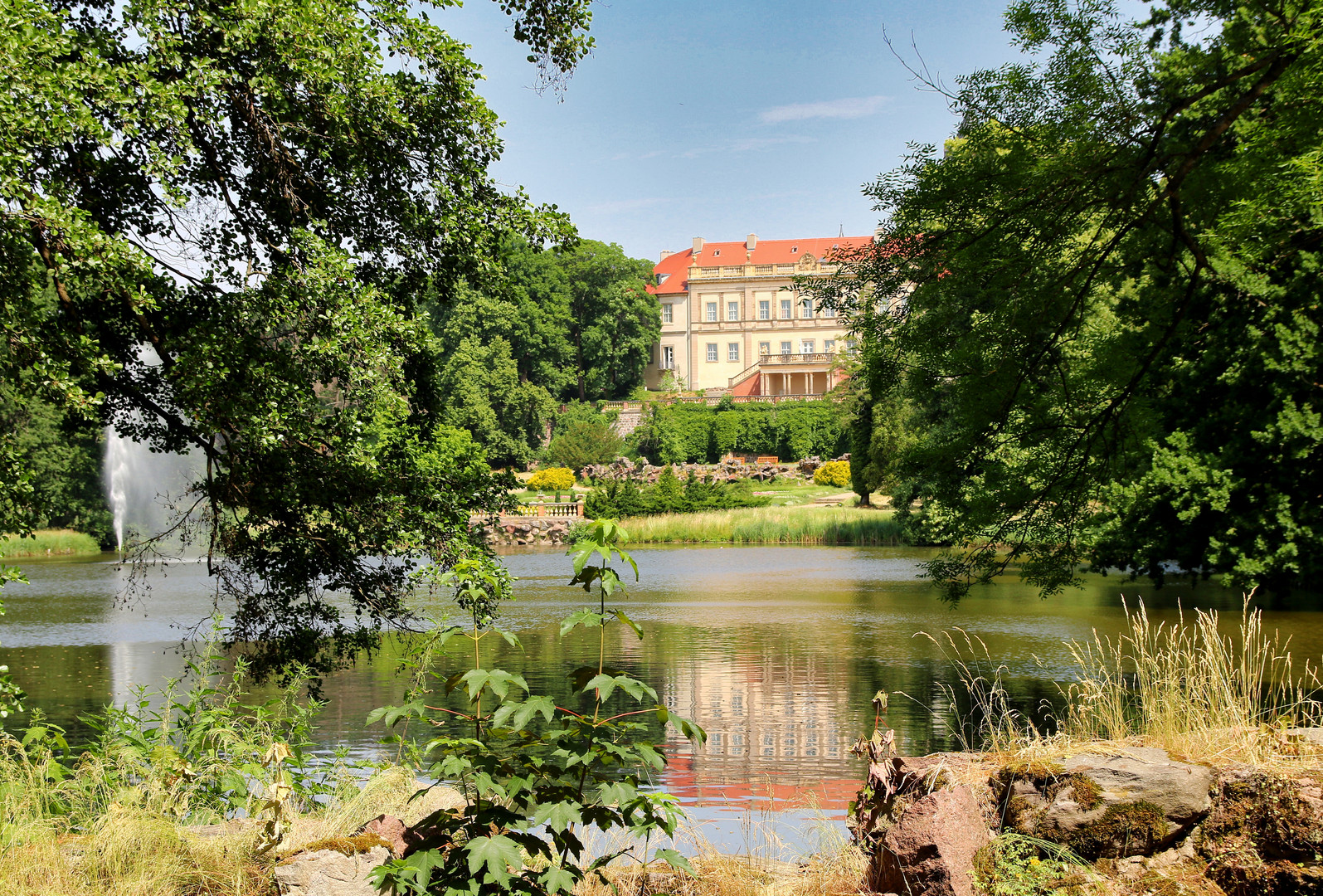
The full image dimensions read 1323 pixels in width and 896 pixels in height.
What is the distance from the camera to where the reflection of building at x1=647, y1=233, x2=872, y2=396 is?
241 ft

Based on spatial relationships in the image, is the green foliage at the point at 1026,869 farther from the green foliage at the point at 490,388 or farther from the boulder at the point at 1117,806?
the green foliage at the point at 490,388

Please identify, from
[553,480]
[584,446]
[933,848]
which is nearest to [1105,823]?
[933,848]

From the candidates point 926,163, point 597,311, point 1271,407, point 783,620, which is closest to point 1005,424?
point 926,163

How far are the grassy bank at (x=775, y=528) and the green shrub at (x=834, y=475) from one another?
11942 millimetres

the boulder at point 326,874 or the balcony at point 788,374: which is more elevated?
the balcony at point 788,374

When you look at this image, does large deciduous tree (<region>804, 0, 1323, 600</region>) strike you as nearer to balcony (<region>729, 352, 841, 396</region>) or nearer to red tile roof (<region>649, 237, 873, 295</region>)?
balcony (<region>729, 352, 841, 396</region>)

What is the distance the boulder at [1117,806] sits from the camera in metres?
3.61

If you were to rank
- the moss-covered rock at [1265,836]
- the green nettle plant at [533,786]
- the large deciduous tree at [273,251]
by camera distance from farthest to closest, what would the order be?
the large deciduous tree at [273,251] → the moss-covered rock at [1265,836] → the green nettle plant at [533,786]

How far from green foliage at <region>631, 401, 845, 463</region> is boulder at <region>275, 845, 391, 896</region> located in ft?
176

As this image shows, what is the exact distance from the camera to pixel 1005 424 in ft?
29.9

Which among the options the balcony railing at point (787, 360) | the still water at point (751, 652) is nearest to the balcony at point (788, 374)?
the balcony railing at point (787, 360)

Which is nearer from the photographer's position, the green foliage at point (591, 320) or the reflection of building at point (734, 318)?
the green foliage at point (591, 320)

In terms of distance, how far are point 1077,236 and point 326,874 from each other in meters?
9.16

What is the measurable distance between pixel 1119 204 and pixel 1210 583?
13617mm
